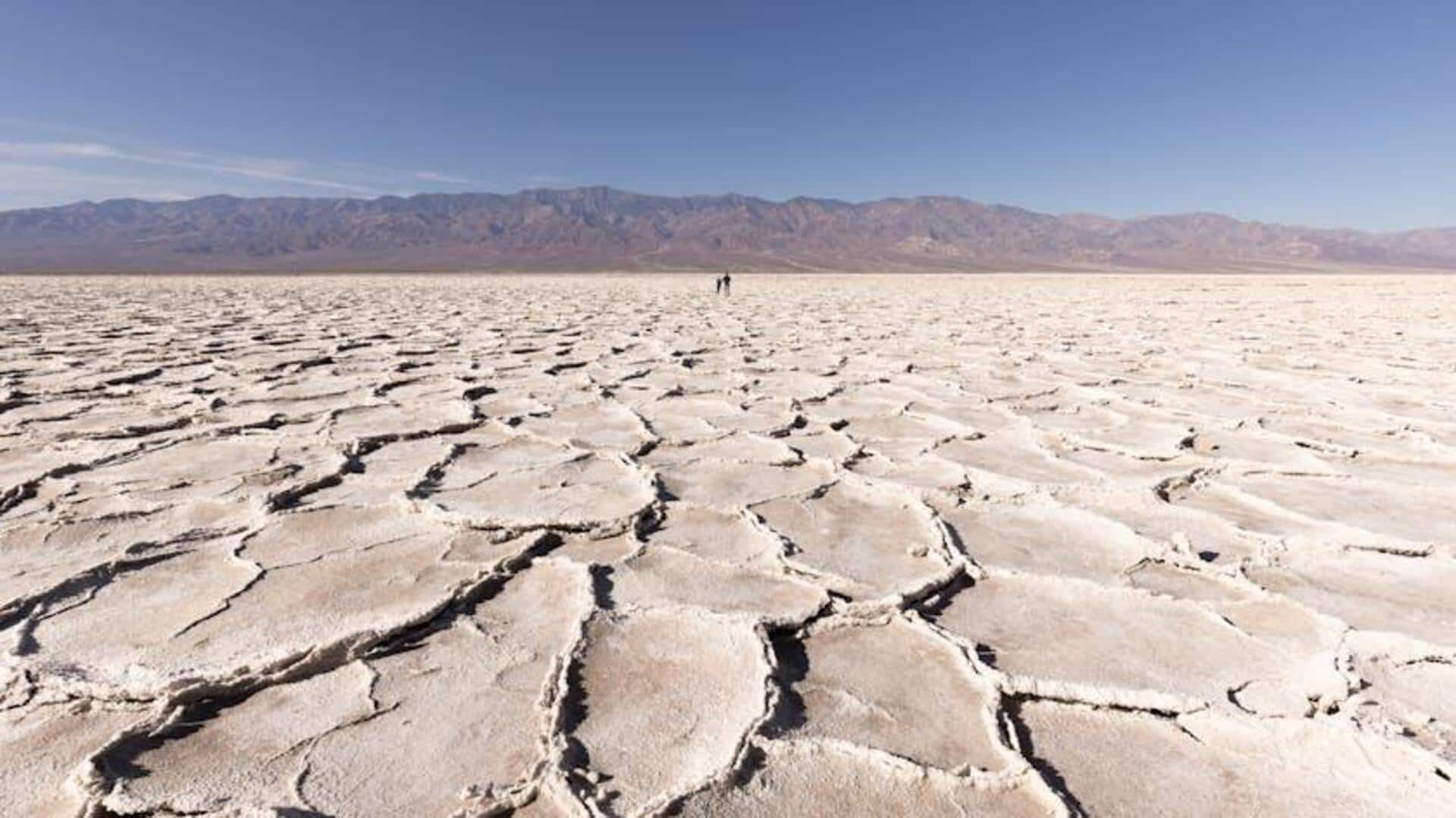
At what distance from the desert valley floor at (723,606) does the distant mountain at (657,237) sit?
56.3 metres

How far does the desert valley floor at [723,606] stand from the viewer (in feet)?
3.15

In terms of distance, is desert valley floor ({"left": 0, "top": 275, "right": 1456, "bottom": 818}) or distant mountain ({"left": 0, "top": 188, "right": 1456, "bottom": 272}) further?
distant mountain ({"left": 0, "top": 188, "right": 1456, "bottom": 272})

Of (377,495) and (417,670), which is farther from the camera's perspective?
(377,495)

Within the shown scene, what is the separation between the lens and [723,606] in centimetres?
141

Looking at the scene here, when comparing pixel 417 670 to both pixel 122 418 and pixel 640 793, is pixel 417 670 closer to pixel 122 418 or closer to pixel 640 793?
pixel 640 793

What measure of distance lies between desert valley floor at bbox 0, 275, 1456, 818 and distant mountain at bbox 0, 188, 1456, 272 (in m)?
56.3

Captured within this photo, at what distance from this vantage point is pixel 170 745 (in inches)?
39.6

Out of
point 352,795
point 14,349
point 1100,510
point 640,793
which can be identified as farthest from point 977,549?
point 14,349

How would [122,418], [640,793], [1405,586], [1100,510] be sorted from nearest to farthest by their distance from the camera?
[640,793] < [1405,586] < [1100,510] < [122,418]

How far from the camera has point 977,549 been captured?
1.70 meters

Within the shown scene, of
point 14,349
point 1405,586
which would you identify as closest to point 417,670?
point 1405,586

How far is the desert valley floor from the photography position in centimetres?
96

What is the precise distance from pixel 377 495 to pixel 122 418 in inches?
61.0

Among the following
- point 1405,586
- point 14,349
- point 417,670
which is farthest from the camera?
point 14,349
